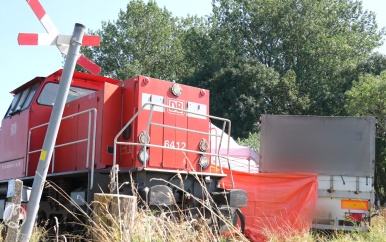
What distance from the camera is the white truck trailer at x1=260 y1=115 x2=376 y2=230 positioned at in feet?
36.6

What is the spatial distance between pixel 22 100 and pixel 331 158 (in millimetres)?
6760

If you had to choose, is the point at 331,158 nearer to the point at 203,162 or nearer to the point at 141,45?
the point at 203,162

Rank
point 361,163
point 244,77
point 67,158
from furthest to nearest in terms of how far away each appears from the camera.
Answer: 1. point 244,77
2. point 361,163
3. point 67,158

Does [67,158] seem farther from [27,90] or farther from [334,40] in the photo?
[334,40]

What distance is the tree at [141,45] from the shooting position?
1569 inches

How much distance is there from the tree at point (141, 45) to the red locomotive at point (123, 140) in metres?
29.5

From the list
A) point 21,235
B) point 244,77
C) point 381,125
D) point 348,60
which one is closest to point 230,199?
point 21,235

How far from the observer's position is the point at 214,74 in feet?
111

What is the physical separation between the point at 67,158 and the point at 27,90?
175 centimetres

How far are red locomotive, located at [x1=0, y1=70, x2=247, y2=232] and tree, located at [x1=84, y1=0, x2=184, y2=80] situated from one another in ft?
96.7

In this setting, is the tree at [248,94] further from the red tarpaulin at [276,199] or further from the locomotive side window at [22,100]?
the locomotive side window at [22,100]

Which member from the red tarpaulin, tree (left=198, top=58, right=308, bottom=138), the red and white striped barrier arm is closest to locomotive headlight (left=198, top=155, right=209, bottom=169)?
the red tarpaulin

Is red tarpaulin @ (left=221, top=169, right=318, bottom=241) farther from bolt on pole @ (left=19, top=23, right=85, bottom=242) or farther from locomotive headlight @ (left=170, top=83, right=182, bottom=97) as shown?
bolt on pole @ (left=19, top=23, right=85, bottom=242)

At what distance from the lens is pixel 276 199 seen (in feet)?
36.9
